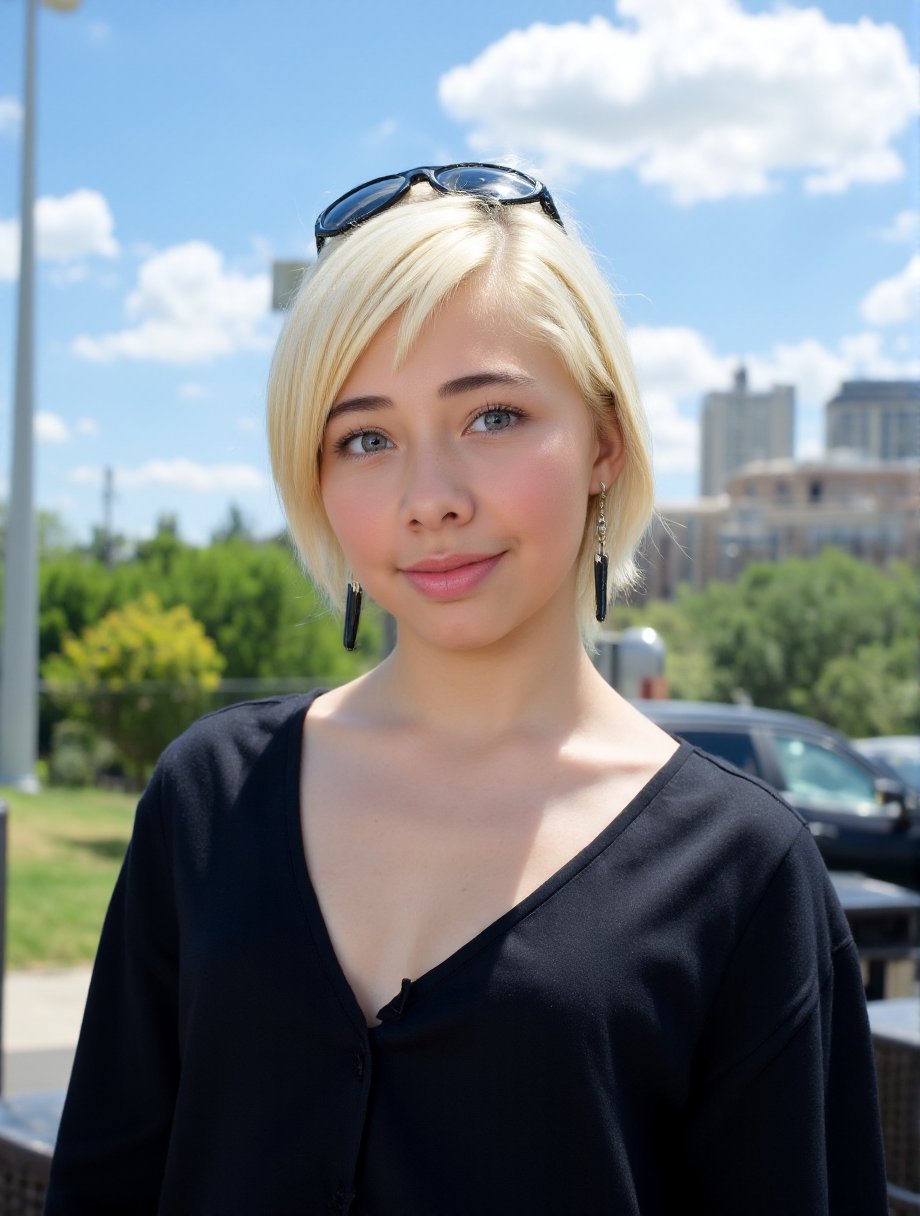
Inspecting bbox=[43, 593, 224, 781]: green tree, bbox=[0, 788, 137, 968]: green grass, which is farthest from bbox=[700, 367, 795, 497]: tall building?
bbox=[0, 788, 137, 968]: green grass

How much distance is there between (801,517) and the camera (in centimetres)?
11088

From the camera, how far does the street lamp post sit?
15234mm

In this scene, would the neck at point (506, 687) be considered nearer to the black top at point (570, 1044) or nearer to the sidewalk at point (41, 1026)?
the black top at point (570, 1044)

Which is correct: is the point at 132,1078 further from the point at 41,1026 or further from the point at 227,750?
the point at 41,1026

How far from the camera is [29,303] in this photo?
610 inches

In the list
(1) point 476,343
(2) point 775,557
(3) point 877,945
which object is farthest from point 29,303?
(2) point 775,557

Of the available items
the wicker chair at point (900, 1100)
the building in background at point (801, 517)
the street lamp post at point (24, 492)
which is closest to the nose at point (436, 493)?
the wicker chair at point (900, 1100)

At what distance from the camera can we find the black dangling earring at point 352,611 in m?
1.71

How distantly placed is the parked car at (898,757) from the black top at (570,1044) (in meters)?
6.11

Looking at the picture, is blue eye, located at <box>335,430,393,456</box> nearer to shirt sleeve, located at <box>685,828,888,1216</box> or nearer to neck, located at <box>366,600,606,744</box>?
neck, located at <box>366,600,606,744</box>

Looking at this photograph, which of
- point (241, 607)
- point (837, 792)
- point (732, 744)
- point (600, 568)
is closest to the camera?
point (600, 568)

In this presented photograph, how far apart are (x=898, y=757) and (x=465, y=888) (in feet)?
35.4

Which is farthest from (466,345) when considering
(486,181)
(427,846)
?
(427,846)

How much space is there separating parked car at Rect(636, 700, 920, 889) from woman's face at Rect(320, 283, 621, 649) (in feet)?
18.5
